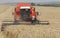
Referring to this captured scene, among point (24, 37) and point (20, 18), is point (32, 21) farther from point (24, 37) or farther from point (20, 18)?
point (24, 37)

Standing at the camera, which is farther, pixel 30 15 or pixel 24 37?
pixel 30 15

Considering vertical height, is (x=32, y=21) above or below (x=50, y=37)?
below

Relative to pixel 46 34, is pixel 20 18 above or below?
below

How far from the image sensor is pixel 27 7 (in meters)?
21.1

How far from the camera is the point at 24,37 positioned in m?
9.59

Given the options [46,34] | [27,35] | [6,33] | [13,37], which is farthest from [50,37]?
[6,33]

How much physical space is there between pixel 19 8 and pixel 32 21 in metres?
1.78

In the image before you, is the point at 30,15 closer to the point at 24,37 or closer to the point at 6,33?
the point at 6,33

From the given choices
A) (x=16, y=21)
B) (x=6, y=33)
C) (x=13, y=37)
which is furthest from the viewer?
(x=16, y=21)

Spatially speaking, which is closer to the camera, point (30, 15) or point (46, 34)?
point (46, 34)

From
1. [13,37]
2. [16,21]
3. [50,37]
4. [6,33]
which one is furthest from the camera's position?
[16,21]

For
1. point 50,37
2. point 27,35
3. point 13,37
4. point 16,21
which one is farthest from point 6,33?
point 16,21

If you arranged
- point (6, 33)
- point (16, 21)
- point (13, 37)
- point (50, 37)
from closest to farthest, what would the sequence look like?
point (50, 37) < point (13, 37) < point (6, 33) < point (16, 21)

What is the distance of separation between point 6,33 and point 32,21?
9277 mm
